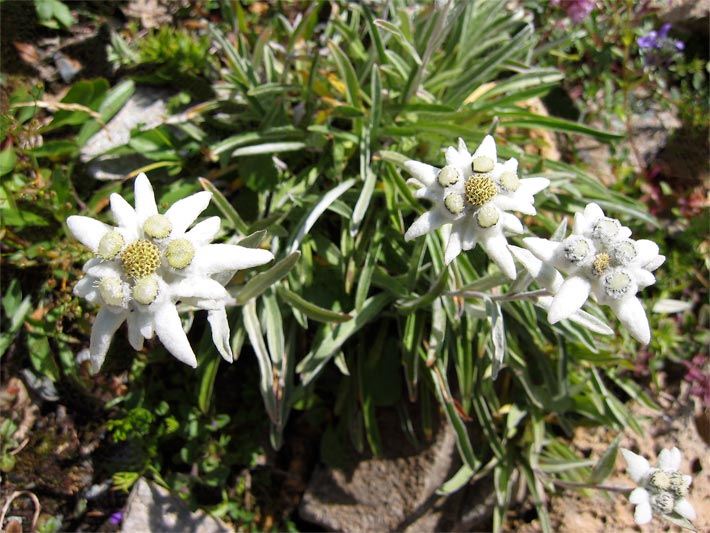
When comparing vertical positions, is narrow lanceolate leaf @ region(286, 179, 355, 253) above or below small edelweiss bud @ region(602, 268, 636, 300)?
below

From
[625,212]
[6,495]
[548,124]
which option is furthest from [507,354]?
[6,495]

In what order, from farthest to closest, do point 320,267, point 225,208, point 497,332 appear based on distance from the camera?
point 320,267 < point 225,208 < point 497,332

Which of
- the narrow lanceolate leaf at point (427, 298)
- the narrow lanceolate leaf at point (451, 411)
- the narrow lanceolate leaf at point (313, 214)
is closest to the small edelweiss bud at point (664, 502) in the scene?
the narrow lanceolate leaf at point (451, 411)

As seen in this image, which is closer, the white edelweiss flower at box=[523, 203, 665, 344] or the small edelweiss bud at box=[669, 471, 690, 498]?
the white edelweiss flower at box=[523, 203, 665, 344]

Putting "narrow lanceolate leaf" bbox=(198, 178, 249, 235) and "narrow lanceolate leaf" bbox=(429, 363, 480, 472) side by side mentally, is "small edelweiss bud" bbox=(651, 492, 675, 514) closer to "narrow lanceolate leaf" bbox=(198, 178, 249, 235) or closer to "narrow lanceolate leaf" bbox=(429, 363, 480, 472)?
"narrow lanceolate leaf" bbox=(429, 363, 480, 472)

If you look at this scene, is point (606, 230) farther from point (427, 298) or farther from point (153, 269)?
point (153, 269)

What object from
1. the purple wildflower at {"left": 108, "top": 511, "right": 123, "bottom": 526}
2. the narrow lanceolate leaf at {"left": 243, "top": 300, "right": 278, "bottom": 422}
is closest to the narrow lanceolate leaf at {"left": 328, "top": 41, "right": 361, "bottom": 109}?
the narrow lanceolate leaf at {"left": 243, "top": 300, "right": 278, "bottom": 422}

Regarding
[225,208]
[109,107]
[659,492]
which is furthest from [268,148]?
[659,492]
